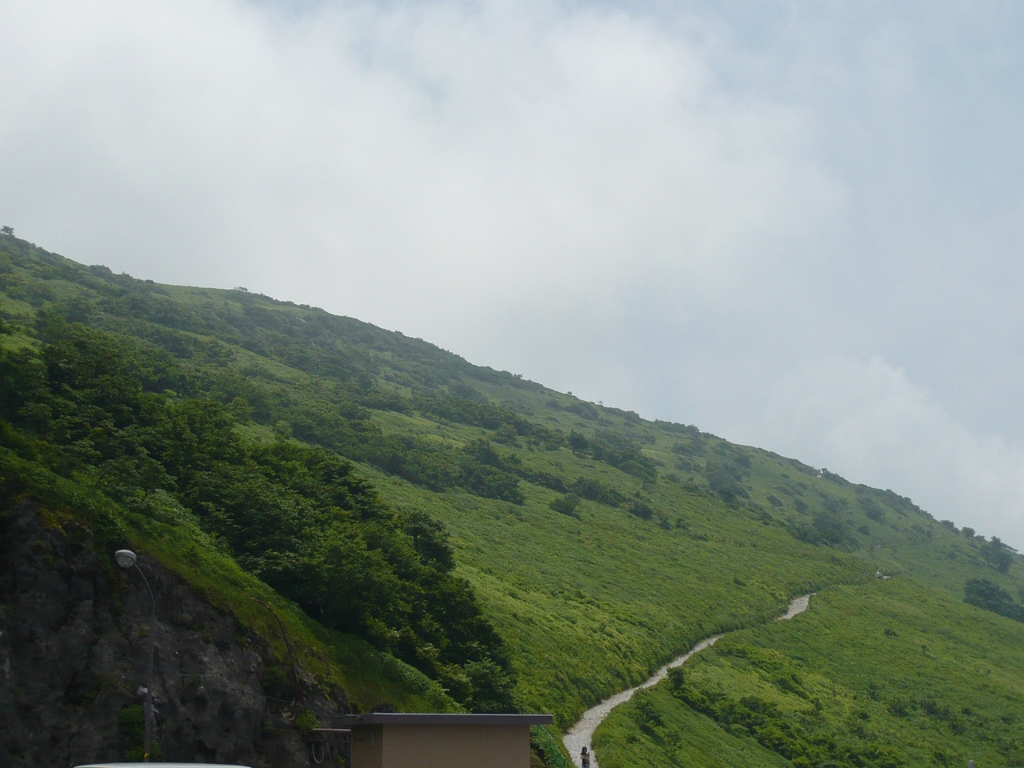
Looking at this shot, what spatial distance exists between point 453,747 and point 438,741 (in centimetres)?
48

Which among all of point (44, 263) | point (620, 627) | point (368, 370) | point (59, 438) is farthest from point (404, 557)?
point (368, 370)

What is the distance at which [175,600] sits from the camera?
85.9ft

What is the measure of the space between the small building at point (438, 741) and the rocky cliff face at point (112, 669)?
2975mm

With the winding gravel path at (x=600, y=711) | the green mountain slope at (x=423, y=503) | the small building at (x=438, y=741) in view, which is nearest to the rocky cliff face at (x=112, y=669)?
the green mountain slope at (x=423, y=503)

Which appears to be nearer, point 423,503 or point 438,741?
point 438,741

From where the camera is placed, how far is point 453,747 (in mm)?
24281

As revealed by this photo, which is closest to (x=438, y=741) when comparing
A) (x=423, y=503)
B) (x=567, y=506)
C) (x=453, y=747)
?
(x=453, y=747)

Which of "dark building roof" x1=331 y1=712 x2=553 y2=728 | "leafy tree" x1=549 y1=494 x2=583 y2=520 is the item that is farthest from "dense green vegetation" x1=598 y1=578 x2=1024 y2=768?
"leafy tree" x1=549 y1=494 x2=583 y2=520

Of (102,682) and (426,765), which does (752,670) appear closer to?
(426,765)

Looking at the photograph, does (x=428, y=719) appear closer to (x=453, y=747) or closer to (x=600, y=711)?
(x=453, y=747)

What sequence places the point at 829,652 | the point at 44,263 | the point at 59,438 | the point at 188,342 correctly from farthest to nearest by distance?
the point at 44,263 → the point at 188,342 → the point at 829,652 → the point at 59,438

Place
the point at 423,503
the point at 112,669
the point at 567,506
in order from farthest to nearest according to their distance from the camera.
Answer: the point at 567,506 < the point at 423,503 < the point at 112,669

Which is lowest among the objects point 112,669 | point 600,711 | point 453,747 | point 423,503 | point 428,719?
point 600,711

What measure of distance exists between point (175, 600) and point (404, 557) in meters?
16.8
